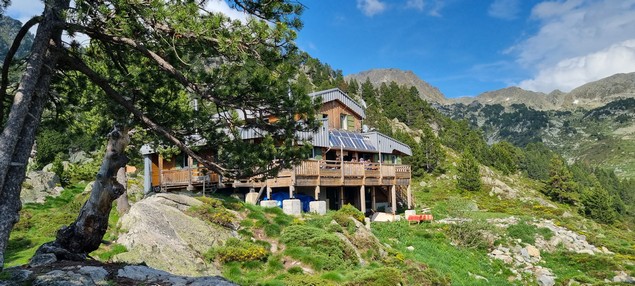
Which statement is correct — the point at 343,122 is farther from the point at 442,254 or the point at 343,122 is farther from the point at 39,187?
the point at 39,187

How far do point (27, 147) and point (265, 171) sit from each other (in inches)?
171

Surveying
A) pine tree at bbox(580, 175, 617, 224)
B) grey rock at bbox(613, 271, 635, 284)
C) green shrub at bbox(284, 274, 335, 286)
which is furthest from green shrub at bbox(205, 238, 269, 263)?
pine tree at bbox(580, 175, 617, 224)

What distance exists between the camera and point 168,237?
44.0ft

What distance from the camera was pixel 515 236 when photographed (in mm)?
27938

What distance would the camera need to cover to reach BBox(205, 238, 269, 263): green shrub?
13900 millimetres

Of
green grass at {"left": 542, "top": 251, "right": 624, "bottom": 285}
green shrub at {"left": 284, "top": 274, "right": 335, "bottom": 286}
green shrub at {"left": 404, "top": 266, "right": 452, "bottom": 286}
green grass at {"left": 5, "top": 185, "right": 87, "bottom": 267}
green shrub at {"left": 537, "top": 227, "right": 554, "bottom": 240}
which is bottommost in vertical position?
green grass at {"left": 542, "top": 251, "right": 624, "bottom": 285}

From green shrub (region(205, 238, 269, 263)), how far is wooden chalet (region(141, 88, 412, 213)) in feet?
25.7

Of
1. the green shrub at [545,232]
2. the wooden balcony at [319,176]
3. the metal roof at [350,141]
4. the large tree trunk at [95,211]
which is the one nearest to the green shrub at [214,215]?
the wooden balcony at [319,176]

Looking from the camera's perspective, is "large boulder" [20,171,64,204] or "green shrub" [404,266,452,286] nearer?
"green shrub" [404,266,452,286]

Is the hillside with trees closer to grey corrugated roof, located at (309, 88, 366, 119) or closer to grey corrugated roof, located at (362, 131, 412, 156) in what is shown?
grey corrugated roof, located at (362, 131, 412, 156)

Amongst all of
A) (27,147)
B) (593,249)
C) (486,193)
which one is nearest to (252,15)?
(27,147)

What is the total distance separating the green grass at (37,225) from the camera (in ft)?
44.5

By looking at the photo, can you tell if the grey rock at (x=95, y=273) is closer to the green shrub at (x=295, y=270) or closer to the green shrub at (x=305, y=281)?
the green shrub at (x=305, y=281)

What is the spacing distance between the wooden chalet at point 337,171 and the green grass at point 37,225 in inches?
236
